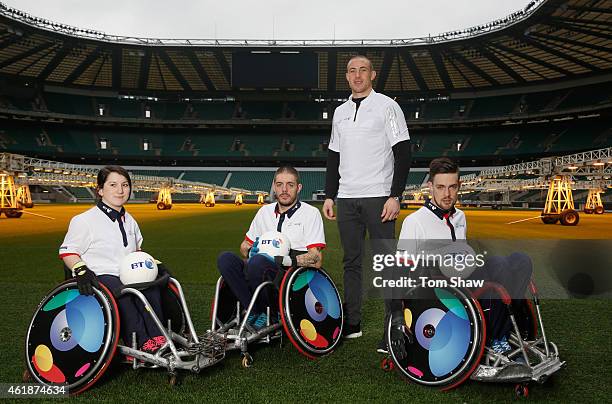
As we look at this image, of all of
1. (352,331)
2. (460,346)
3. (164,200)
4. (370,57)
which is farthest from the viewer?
(370,57)

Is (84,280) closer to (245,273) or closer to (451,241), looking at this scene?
(245,273)

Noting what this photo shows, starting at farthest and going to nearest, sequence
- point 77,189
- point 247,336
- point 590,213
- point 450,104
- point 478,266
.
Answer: point 450,104 < point 77,189 < point 590,213 < point 247,336 < point 478,266

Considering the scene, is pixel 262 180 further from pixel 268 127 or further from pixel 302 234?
pixel 302 234

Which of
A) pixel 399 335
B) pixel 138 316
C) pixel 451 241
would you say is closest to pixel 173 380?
pixel 138 316

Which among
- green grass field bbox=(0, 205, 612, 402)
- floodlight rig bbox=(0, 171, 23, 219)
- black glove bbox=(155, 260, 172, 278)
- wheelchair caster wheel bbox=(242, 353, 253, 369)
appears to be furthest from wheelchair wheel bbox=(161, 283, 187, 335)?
floodlight rig bbox=(0, 171, 23, 219)

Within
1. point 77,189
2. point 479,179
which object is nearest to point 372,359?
point 479,179

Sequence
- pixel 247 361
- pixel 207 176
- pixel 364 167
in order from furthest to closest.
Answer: pixel 207 176 → pixel 364 167 → pixel 247 361

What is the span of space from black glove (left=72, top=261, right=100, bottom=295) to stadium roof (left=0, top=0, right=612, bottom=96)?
3860 centimetres

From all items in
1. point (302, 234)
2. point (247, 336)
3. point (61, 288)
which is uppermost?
point (302, 234)

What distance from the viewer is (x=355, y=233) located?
161 inches

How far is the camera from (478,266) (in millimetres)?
2848

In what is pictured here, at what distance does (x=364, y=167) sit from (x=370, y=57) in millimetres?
50085

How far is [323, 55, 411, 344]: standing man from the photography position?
379 centimetres

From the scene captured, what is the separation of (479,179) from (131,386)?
99.0 feet
